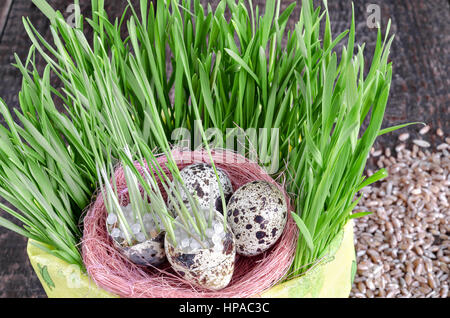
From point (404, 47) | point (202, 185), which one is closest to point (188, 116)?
point (202, 185)

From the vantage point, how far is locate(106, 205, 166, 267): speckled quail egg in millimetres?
433

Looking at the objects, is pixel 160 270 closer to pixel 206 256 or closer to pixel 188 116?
pixel 206 256

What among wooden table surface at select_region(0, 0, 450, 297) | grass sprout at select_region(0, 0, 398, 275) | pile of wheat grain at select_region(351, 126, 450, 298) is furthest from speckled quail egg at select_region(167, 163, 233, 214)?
wooden table surface at select_region(0, 0, 450, 297)

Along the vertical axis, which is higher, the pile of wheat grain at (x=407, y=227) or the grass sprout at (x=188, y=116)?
the grass sprout at (x=188, y=116)

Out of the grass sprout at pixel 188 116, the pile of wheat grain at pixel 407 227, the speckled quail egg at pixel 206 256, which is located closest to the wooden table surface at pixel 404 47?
the pile of wheat grain at pixel 407 227

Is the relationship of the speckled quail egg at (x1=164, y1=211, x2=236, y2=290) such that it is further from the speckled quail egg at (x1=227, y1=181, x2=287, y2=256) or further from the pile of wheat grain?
the pile of wheat grain

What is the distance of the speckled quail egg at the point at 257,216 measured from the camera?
1.43 feet

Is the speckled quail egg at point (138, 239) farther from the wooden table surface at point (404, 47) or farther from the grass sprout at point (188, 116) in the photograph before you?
the wooden table surface at point (404, 47)

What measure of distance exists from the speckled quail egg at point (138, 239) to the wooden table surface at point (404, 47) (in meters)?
0.52

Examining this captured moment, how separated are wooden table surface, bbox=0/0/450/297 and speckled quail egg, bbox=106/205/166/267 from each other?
0.52m

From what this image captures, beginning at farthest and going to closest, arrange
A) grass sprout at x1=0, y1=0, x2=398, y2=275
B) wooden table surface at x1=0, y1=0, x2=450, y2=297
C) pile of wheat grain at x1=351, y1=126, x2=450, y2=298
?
wooden table surface at x1=0, y1=0, x2=450, y2=297 < pile of wheat grain at x1=351, y1=126, x2=450, y2=298 < grass sprout at x1=0, y1=0, x2=398, y2=275

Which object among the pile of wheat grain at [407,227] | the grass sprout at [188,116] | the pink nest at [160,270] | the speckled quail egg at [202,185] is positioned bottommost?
the pile of wheat grain at [407,227]

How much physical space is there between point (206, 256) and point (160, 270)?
0.06m

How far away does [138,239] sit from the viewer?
1.43 feet
